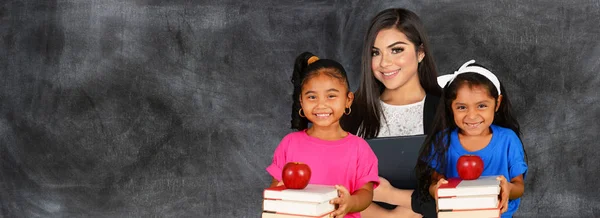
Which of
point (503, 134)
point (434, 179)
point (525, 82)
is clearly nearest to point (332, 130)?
point (434, 179)

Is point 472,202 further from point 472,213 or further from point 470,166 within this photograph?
point 470,166

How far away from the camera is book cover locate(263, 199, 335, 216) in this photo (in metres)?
2.51

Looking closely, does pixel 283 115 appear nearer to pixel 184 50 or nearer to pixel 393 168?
pixel 184 50

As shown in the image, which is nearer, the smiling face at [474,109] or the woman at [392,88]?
the smiling face at [474,109]

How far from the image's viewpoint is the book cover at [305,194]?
2.51 meters

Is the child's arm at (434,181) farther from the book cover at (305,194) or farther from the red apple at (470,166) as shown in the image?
the book cover at (305,194)

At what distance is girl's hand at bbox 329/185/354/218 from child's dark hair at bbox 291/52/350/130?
0.41 m

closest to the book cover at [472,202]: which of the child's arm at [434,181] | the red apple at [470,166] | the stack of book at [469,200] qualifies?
the stack of book at [469,200]

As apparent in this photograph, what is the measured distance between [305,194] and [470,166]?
1.72 feet

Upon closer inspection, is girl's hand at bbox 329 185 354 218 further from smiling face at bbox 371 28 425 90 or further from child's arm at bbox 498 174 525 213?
smiling face at bbox 371 28 425 90

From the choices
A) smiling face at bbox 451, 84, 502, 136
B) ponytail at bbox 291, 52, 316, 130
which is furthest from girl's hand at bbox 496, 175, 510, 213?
ponytail at bbox 291, 52, 316, 130

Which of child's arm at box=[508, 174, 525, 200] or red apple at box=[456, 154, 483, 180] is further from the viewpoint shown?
child's arm at box=[508, 174, 525, 200]

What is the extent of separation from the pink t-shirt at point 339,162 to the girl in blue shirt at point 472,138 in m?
0.23

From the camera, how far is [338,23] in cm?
506
